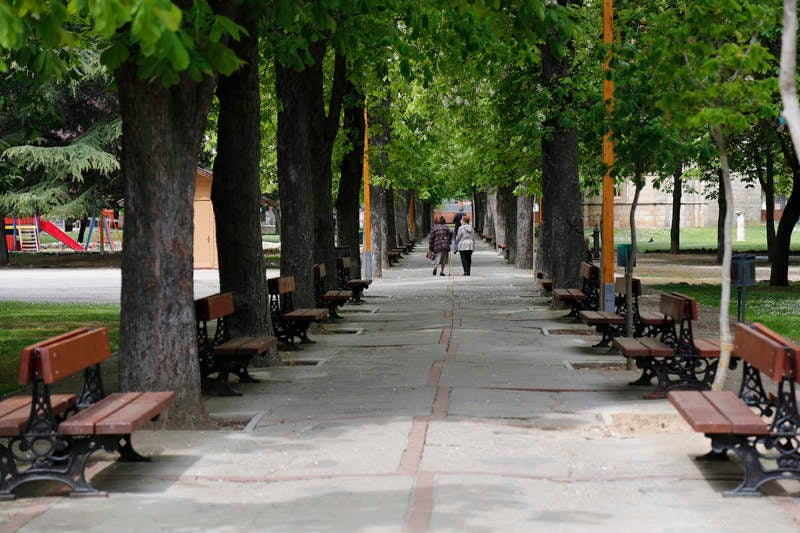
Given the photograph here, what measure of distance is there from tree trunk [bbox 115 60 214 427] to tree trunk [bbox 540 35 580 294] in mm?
11480

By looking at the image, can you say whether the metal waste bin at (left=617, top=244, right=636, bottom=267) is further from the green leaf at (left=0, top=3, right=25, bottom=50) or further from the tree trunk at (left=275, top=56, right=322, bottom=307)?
the green leaf at (left=0, top=3, right=25, bottom=50)

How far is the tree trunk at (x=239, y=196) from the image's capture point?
46.8 ft

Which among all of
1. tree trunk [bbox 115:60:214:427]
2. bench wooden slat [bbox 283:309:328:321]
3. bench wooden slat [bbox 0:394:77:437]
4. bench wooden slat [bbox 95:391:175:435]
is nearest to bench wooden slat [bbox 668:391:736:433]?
bench wooden slat [bbox 95:391:175:435]

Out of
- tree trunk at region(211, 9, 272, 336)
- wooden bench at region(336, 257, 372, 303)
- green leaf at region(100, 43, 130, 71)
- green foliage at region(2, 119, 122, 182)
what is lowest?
wooden bench at region(336, 257, 372, 303)

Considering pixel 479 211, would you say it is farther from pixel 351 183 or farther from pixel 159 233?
pixel 159 233

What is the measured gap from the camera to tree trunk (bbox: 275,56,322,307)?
18.2m

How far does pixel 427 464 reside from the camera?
821cm

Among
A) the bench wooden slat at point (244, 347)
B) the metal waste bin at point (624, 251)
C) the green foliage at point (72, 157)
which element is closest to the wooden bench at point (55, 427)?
the bench wooden slat at point (244, 347)

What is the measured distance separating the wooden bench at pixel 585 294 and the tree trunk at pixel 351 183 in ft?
23.9

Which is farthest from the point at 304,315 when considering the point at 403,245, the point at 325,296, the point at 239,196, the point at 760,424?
the point at 403,245

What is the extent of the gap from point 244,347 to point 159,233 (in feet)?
9.41

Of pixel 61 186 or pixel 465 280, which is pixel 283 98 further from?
pixel 61 186

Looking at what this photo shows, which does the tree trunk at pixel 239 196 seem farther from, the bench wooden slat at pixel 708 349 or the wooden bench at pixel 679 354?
the bench wooden slat at pixel 708 349

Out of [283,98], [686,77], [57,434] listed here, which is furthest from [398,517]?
[283,98]
